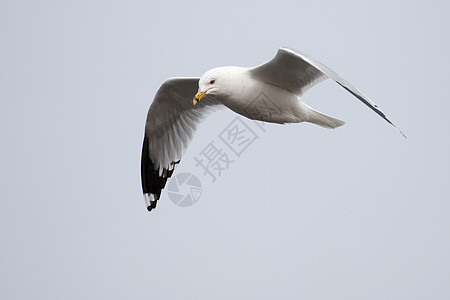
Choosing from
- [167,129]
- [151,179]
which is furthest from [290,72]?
[151,179]

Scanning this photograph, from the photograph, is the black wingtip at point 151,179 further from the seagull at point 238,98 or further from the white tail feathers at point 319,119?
the white tail feathers at point 319,119

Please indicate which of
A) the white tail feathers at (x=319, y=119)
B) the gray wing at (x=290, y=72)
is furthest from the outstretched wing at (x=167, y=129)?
the white tail feathers at (x=319, y=119)

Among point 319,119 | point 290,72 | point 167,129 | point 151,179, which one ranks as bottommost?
point 319,119

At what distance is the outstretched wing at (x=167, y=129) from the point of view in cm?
671

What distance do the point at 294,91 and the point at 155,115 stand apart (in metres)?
1.60

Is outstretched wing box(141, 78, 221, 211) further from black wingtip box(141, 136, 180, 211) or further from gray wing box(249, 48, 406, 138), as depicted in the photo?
gray wing box(249, 48, 406, 138)

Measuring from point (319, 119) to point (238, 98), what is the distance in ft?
2.63

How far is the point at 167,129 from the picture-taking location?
7129mm

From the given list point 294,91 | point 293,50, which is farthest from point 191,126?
point 293,50

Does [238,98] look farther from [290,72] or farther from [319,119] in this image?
[319,119]

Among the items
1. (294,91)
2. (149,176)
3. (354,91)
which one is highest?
(149,176)

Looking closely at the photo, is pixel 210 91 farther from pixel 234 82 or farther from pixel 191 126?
pixel 191 126

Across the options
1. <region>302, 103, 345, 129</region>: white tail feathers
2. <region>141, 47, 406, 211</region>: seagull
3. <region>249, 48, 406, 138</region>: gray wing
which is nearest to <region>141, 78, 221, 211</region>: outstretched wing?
<region>141, 47, 406, 211</region>: seagull

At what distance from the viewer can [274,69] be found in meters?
5.62
